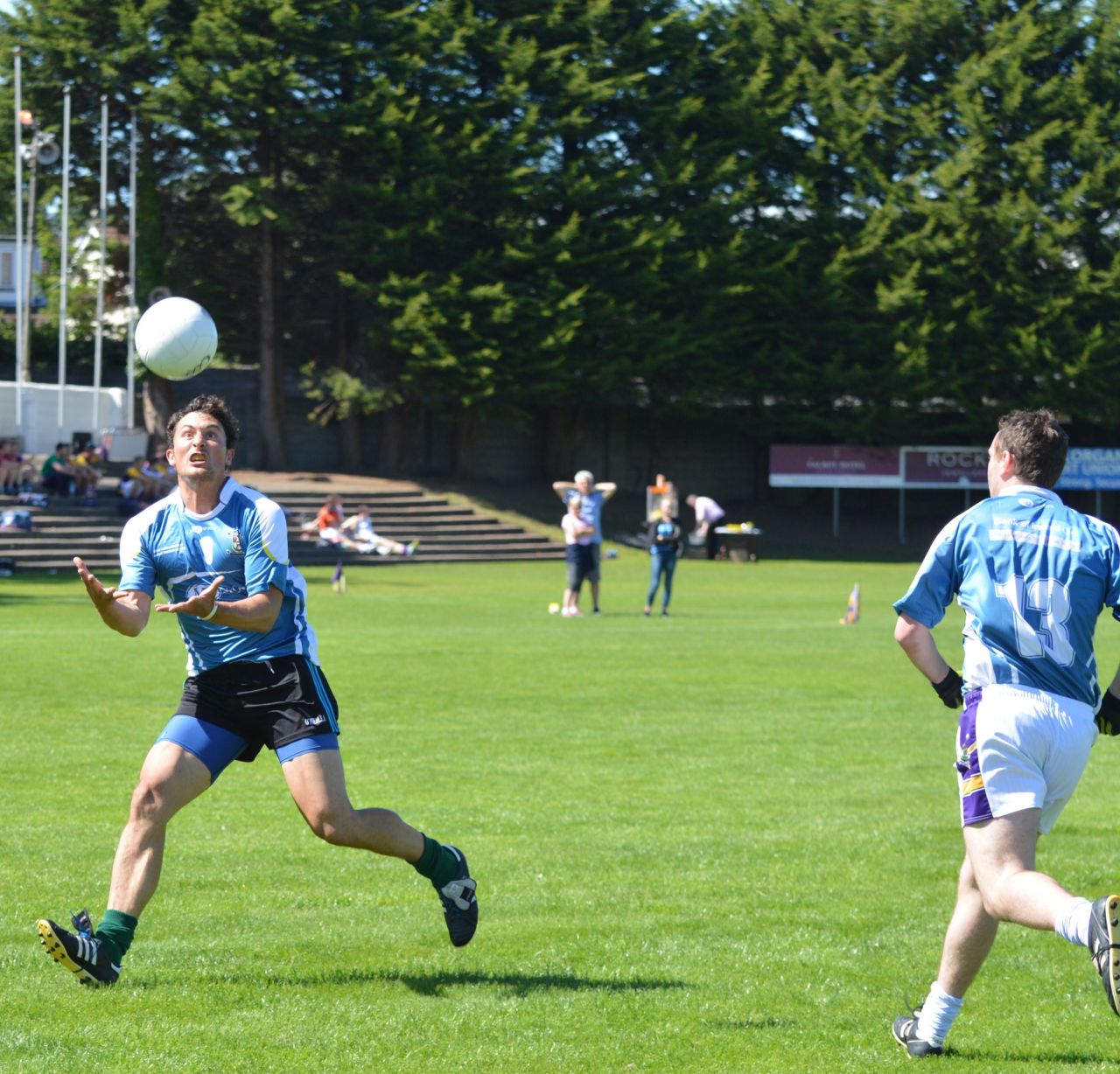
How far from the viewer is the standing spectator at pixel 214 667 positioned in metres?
6.09

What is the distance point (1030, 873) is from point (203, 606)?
115 inches

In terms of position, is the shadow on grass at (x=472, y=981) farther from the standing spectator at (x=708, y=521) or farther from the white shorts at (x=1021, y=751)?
the standing spectator at (x=708, y=521)

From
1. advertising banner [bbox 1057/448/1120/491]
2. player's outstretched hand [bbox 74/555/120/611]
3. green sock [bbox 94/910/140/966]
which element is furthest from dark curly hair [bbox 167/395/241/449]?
advertising banner [bbox 1057/448/1120/491]

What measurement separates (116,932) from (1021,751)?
3.28 m

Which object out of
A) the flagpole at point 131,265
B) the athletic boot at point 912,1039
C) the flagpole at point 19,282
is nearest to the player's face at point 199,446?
the athletic boot at point 912,1039

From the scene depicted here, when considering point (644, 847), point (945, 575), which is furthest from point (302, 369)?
point (945, 575)

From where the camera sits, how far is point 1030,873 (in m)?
4.92

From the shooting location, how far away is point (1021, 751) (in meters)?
5.03

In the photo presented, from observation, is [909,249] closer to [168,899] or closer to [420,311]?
[420,311]

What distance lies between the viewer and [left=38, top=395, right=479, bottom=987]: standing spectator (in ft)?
20.0

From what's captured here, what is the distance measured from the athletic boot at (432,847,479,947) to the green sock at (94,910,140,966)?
1227mm

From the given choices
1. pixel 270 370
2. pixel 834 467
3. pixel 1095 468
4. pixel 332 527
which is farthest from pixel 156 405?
pixel 1095 468

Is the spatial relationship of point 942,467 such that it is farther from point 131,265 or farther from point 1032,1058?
point 1032,1058

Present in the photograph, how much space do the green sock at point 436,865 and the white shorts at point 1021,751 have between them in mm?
2317
